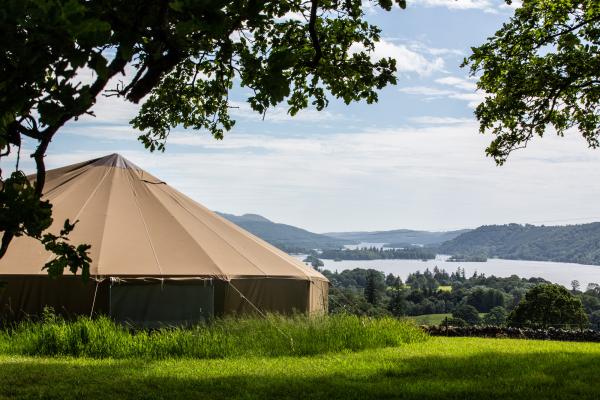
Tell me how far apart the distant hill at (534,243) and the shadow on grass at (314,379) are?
107 m

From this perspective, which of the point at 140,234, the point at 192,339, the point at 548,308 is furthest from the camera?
the point at 548,308

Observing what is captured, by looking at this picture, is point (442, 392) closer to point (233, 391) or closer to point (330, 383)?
point (330, 383)

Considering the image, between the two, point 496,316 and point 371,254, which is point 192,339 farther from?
point 371,254

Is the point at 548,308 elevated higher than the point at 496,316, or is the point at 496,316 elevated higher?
the point at 548,308

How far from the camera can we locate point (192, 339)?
30.4 feet

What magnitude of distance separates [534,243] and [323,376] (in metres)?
133

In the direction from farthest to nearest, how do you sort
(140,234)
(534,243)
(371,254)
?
(371,254), (534,243), (140,234)

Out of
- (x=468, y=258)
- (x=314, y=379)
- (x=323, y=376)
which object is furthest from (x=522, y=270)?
(x=314, y=379)

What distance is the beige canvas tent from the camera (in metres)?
10.6

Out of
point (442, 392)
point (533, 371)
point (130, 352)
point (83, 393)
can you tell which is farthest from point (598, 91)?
point (83, 393)

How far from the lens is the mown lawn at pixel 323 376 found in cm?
634

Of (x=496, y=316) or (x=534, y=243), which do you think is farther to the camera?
(x=534, y=243)

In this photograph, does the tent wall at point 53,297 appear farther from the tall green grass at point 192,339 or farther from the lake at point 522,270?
the lake at point 522,270

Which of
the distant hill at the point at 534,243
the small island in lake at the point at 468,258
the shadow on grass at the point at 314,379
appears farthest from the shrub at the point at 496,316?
the small island in lake at the point at 468,258
